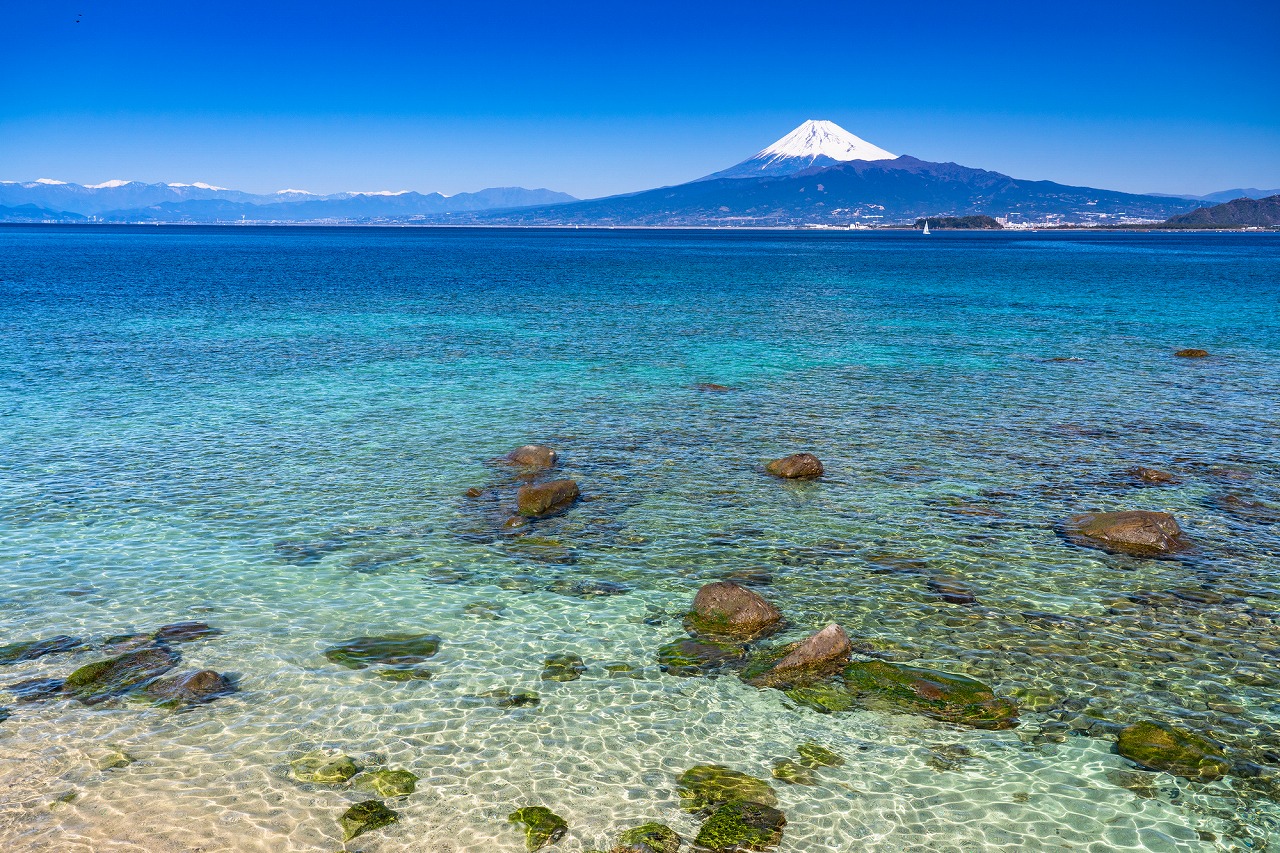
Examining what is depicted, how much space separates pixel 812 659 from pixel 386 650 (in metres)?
6.82

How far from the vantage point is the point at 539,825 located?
9398 mm

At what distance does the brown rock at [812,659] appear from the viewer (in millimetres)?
12570

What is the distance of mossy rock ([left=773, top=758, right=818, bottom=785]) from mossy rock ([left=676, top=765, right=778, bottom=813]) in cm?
29

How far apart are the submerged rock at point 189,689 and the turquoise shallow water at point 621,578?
15.0 inches

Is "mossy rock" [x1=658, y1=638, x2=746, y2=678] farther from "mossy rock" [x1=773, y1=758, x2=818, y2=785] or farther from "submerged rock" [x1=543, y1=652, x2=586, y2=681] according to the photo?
"mossy rock" [x1=773, y1=758, x2=818, y2=785]

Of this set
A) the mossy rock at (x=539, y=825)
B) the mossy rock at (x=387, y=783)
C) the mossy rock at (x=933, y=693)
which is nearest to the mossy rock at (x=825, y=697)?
the mossy rock at (x=933, y=693)

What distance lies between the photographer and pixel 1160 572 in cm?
1611

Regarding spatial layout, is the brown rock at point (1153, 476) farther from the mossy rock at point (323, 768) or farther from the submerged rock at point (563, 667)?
the mossy rock at point (323, 768)

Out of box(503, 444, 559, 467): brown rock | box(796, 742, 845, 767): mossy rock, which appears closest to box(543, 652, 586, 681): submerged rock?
box(796, 742, 845, 767): mossy rock

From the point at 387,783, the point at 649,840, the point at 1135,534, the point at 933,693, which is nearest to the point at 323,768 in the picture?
the point at 387,783

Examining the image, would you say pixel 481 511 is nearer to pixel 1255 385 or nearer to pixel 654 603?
pixel 654 603

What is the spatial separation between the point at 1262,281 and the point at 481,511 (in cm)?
10749

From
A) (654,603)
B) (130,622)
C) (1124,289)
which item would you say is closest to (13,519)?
(130,622)

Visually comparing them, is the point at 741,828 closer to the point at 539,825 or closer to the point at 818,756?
the point at 818,756
